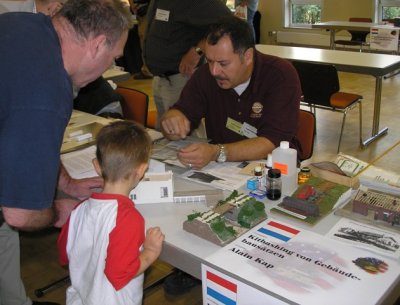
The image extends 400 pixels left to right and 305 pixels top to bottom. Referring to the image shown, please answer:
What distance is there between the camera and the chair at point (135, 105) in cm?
300

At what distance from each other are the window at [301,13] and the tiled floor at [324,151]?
2.67 m

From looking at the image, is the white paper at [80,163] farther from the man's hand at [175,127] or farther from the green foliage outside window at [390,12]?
the green foliage outside window at [390,12]

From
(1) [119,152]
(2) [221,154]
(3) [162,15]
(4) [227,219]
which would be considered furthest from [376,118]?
(1) [119,152]

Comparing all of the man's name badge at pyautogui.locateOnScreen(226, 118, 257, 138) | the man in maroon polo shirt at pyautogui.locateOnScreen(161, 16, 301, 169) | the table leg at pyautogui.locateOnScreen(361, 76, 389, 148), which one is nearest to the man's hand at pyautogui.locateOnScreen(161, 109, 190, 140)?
the man in maroon polo shirt at pyautogui.locateOnScreen(161, 16, 301, 169)

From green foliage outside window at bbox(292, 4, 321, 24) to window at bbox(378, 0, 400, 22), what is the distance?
1374mm

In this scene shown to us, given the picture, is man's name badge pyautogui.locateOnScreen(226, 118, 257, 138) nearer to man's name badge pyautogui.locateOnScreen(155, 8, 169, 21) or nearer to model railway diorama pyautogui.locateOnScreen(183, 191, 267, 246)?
model railway diorama pyautogui.locateOnScreen(183, 191, 267, 246)

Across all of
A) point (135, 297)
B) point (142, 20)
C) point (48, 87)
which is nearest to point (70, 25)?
point (48, 87)

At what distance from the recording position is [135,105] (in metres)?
3.05

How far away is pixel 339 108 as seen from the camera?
13.4ft

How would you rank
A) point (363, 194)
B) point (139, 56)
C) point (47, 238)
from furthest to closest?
point (139, 56), point (47, 238), point (363, 194)

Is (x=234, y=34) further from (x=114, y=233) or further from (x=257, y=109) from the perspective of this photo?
(x=114, y=233)

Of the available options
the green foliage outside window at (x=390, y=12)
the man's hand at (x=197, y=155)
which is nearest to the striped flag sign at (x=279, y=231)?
the man's hand at (x=197, y=155)

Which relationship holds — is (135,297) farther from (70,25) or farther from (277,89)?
(277,89)

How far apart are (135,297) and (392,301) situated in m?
0.73
